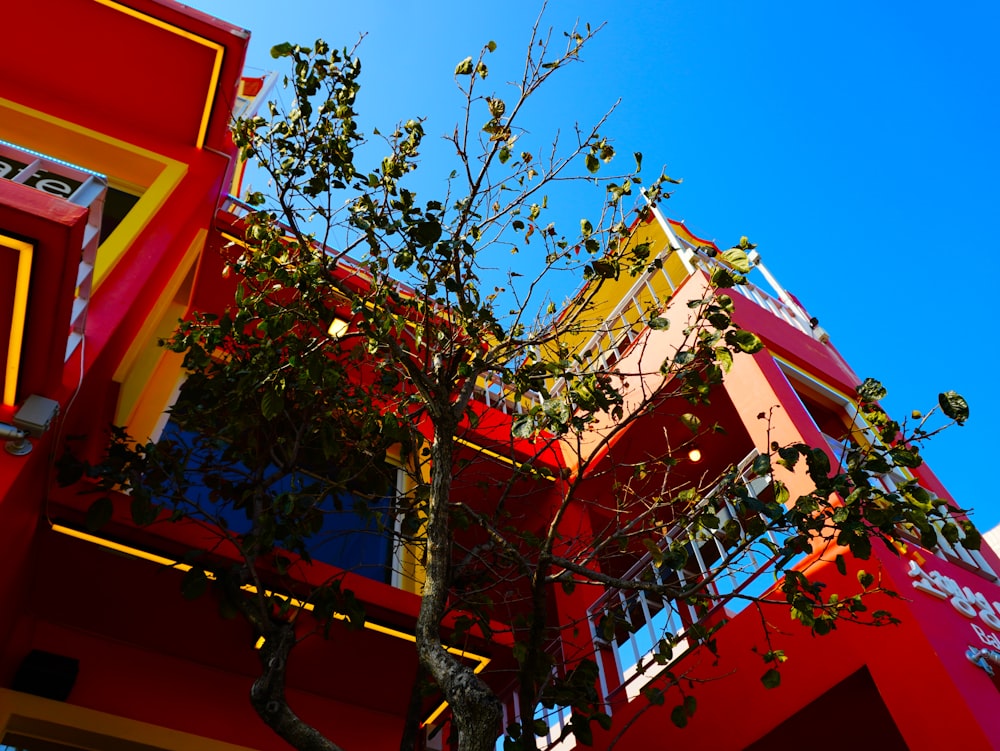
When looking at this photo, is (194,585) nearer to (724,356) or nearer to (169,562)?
(169,562)

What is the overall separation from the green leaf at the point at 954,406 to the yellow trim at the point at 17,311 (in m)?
4.40

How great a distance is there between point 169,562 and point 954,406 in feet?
14.9

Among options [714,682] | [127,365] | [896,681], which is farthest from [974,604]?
[127,365]

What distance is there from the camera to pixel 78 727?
4.68 meters

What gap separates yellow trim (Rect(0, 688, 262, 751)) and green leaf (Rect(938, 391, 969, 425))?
190 inches

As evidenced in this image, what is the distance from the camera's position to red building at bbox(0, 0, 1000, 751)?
406 cm

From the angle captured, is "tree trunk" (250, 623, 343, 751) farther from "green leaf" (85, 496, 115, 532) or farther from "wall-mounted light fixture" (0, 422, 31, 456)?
"wall-mounted light fixture" (0, 422, 31, 456)

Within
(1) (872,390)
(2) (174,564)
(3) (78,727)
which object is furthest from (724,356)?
(3) (78,727)

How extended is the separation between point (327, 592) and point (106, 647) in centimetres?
178

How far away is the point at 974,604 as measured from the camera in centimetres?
548

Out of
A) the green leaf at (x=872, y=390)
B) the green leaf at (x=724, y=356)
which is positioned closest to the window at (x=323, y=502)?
the green leaf at (x=724, y=356)

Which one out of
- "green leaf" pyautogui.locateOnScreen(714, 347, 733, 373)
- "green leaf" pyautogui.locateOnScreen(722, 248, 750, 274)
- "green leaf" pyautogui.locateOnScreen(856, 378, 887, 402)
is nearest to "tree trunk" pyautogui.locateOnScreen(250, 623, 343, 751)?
"green leaf" pyautogui.locateOnScreen(714, 347, 733, 373)

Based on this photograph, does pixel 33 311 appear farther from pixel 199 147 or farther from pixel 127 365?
pixel 199 147

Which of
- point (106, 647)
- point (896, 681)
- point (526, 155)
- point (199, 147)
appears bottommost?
point (896, 681)
